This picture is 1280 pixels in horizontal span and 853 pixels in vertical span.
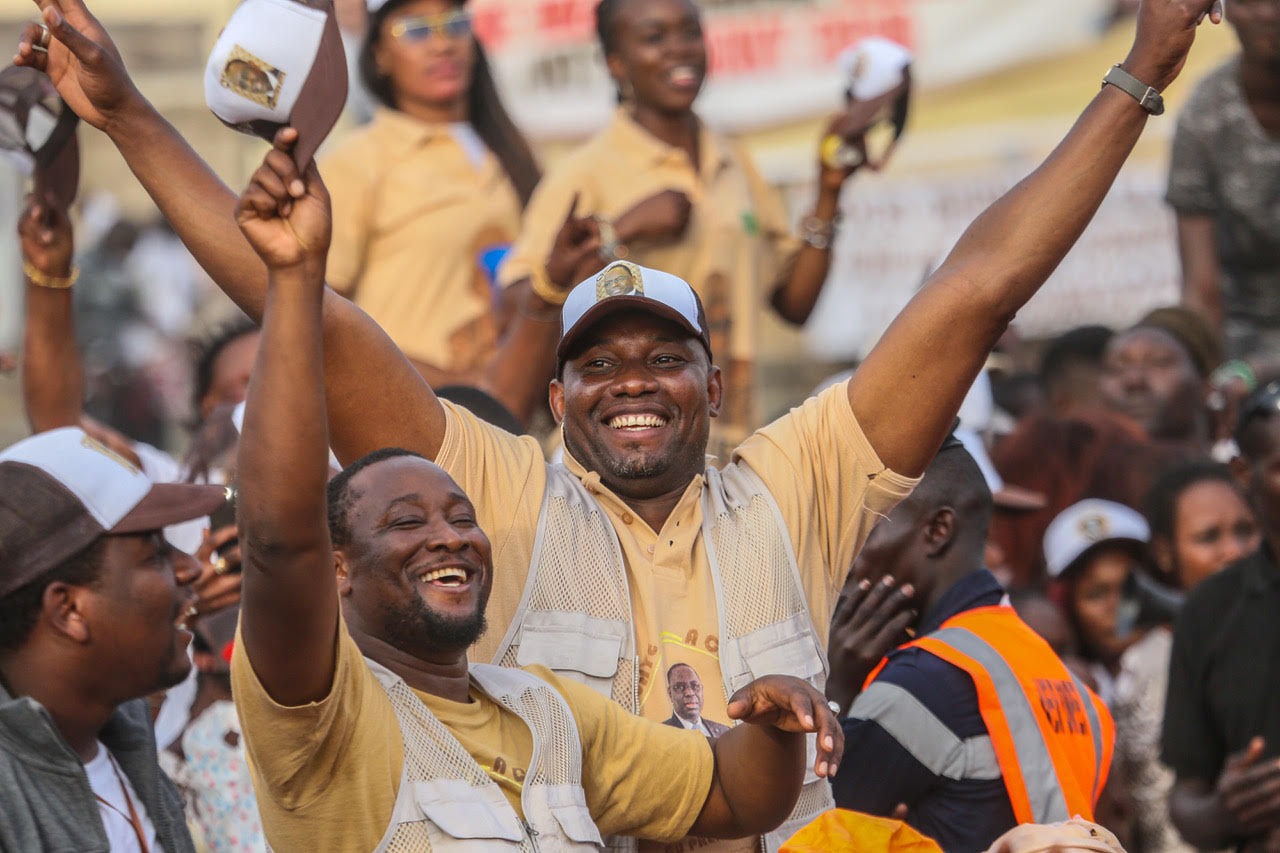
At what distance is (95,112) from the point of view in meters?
3.63

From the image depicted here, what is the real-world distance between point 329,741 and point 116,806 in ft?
3.36

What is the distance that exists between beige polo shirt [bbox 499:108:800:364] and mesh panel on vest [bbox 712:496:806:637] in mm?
2682

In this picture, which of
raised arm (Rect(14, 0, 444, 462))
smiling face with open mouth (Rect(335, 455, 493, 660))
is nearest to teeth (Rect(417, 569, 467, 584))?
smiling face with open mouth (Rect(335, 455, 493, 660))

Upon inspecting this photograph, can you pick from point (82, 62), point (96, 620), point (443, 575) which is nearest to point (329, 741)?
point (443, 575)

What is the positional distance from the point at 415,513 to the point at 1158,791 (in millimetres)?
3927

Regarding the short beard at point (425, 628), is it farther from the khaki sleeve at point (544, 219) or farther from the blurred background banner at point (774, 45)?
the blurred background banner at point (774, 45)

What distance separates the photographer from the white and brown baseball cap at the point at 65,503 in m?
3.78

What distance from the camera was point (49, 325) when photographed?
5492 mm

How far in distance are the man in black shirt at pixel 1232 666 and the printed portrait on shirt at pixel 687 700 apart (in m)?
2.18

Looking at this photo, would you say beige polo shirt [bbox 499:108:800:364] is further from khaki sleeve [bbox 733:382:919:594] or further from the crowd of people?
khaki sleeve [bbox 733:382:919:594]

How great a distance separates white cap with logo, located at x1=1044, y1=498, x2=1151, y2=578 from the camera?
7.02 m

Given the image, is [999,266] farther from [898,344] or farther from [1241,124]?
[1241,124]

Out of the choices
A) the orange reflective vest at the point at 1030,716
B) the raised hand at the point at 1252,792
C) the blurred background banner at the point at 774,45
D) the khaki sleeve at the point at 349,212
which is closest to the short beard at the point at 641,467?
the orange reflective vest at the point at 1030,716

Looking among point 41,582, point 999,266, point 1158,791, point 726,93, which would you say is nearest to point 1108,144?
point 999,266
